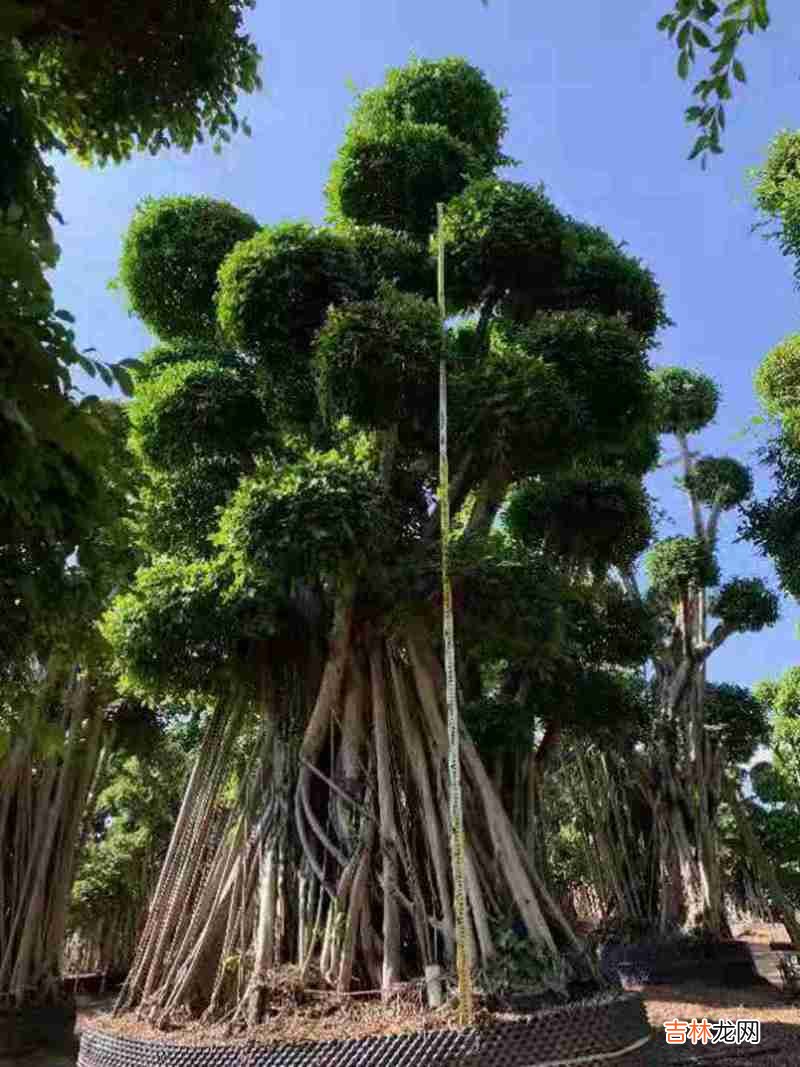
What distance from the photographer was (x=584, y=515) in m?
6.55

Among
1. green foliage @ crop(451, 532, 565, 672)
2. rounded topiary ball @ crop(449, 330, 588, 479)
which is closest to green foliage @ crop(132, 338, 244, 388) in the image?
rounded topiary ball @ crop(449, 330, 588, 479)

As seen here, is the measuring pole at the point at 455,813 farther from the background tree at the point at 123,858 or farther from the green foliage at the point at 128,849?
the green foliage at the point at 128,849

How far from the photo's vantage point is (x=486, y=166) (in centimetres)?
655

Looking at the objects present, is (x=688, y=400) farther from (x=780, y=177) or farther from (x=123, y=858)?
(x=123, y=858)

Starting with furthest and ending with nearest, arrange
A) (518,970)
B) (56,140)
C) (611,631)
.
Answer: (611,631)
(518,970)
(56,140)

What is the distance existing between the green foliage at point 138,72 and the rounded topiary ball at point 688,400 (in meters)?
7.07

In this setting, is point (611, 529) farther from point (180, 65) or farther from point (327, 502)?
point (180, 65)

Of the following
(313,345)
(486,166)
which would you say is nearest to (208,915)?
(313,345)

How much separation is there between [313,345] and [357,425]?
0.49 metres

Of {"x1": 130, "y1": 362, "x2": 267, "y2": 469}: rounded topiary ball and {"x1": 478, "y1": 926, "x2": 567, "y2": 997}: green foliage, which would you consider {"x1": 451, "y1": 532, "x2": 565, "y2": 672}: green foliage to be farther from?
{"x1": 130, "y1": 362, "x2": 267, "y2": 469}: rounded topiary ball

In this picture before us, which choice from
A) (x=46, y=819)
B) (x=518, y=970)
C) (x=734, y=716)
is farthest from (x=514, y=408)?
(x=734, y=716)

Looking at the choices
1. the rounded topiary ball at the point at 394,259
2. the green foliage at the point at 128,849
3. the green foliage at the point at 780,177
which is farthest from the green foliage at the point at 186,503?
the green foliage at the point at 128,849

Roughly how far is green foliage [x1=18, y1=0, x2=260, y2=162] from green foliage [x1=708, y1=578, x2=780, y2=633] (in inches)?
277

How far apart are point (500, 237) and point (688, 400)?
5.22 metres
